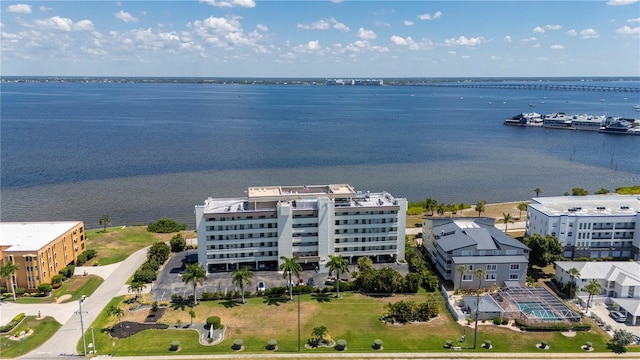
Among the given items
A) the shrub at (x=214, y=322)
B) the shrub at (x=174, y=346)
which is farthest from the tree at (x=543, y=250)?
the shrub at (x=174, y=346)

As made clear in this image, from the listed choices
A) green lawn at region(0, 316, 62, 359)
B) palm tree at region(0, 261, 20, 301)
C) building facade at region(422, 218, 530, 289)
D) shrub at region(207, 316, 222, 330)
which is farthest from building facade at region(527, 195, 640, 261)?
palm tree at region(0, 261, 20, 301)

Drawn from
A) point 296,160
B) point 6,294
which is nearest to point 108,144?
point 296,160

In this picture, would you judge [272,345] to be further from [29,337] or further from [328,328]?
[29,337]

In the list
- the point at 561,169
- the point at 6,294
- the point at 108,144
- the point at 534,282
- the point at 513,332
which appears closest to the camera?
the point at 513,332

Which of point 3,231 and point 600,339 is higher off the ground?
point 3,231

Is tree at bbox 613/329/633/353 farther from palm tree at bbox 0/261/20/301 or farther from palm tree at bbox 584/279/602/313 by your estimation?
palm tree at bbox 0/261/20/301

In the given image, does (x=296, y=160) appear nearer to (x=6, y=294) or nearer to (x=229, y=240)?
(x=229, y=240)
